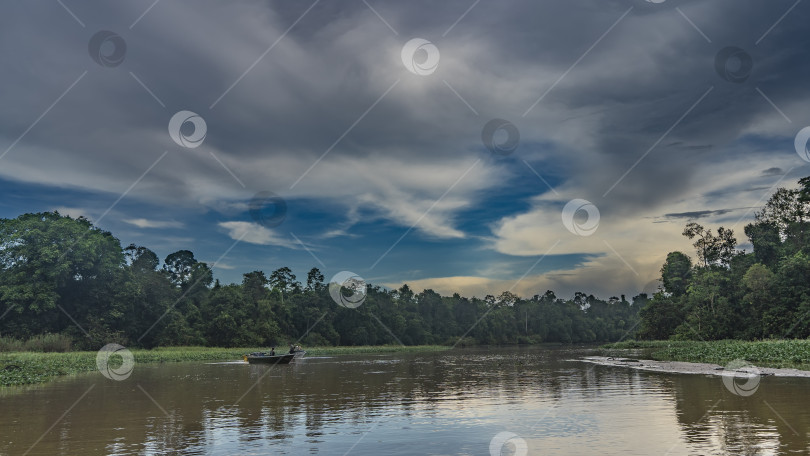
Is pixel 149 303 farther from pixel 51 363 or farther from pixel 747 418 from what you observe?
pixel 747 418

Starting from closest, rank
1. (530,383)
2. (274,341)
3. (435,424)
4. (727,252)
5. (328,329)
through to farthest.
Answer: (435,424) < (530,383) < (727,252) < (274,341) < (328,329)

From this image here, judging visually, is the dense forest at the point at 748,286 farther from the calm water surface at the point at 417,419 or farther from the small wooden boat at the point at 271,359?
the small wooden boat at the point at 271,359

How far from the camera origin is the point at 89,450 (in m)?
17.5

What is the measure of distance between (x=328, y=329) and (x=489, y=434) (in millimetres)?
128505

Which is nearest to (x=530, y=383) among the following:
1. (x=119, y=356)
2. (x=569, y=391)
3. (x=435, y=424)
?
(x=569, y=391)

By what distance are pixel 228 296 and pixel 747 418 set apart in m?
117

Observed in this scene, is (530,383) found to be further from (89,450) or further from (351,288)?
(351,288)

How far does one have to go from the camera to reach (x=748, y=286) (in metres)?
82.2

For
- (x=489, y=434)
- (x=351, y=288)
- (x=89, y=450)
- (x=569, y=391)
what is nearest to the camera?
(x=89, y=450)

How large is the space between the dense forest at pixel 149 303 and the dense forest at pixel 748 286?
75.0 meters

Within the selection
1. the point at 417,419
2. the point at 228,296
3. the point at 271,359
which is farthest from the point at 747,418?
the point at 228,296

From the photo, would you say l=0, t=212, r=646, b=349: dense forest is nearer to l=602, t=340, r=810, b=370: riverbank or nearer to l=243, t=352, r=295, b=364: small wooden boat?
l=243, t=352, r=295, b=364: small wooden boat

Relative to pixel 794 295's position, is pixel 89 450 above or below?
below

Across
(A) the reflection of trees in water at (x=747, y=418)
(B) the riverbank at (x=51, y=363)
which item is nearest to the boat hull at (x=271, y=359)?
(B) the riverbank at (x=51, y=363)
